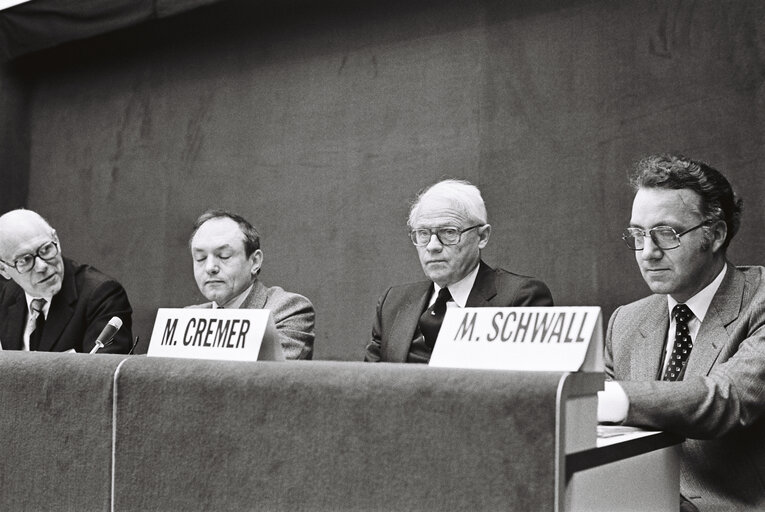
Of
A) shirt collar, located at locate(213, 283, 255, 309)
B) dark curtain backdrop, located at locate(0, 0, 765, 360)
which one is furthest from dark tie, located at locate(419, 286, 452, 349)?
dark curtain backdrop, located at locate(0, 0, 765, 360)

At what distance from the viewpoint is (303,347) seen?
2.45 metres

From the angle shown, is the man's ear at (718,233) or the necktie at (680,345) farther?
the man's ear at (718,233)

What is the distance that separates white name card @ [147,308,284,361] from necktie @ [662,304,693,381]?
82 cm

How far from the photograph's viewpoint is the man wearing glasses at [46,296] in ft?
9.07

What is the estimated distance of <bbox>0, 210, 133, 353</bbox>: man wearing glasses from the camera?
277cm

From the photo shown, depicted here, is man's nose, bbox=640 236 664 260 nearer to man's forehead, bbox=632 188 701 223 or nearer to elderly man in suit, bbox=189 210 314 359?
man's forehead, bbox=632 188 701 223

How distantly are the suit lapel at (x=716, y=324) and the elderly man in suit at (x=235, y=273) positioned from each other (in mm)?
1218

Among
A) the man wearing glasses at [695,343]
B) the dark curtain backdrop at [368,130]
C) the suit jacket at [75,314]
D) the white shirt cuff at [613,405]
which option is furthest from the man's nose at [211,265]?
the white shirt cuff at [613,405]

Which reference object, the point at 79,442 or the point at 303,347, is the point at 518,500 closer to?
the point at 79,442

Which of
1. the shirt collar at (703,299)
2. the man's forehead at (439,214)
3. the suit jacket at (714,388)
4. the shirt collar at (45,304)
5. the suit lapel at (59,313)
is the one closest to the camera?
the suit jacket at (714,388)

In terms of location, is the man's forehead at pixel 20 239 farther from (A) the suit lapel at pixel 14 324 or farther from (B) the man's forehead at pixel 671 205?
(B) the man's forehead at pixel 671 205

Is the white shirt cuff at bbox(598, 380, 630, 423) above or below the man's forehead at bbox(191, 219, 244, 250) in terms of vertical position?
below

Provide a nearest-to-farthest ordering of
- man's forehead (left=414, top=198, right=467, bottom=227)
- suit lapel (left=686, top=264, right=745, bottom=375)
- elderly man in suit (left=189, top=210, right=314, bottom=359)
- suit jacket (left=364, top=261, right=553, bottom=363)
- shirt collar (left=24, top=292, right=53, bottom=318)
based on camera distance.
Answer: suit lapel (left=686, top=264, right=745, bottom=375) → suit jacket (left=364, top=261, right=553, bottom=363) → man's forehead (left=414, top=198, right=467, bottom=227) → elderly man in suit (left=189, top=210, right=314, bottom=359) → shirt collar (left=24, top=292, right=53, bottom=318)

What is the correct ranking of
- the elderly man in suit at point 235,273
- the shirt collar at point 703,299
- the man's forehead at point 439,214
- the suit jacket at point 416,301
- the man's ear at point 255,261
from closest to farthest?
the shirt collar at point 703,299
the suit jacket at point 416,301
the man's forehead at point 439,214
the elderly man in suit at point 235,273
the man's ear at point 255,261
